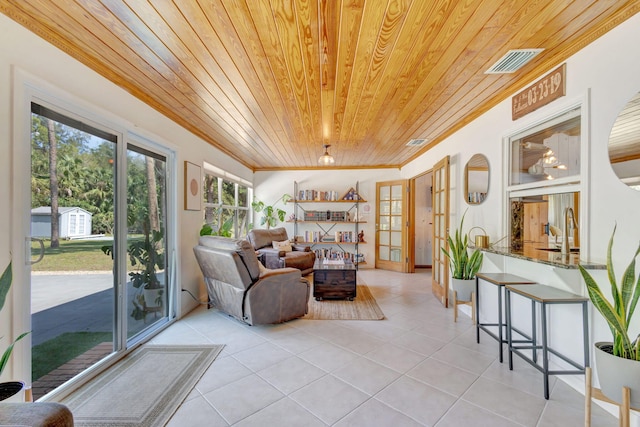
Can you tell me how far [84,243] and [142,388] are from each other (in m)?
1.18

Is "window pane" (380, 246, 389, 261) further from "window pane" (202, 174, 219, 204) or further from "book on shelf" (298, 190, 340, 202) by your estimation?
"window pane" (202, 174, 219, 204)

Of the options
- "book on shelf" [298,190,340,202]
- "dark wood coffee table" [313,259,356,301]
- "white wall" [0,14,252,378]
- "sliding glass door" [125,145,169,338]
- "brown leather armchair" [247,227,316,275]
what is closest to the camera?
"white wall" [0,14,252,378]

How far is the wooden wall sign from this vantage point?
6.27 feet

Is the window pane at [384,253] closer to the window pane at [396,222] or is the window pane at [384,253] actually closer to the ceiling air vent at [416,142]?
the window pane at [396,222]

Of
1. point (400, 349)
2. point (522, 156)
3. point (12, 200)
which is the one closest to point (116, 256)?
point (12, 200)

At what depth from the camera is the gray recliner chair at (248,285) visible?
8.82ft

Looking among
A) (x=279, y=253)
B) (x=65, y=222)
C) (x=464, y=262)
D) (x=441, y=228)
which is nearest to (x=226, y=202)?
(x=279, y=253)

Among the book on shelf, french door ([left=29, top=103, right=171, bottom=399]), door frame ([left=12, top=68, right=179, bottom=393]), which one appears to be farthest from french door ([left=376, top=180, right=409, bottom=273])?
door frame ([left=12, top=68, right=179, bottom=393])

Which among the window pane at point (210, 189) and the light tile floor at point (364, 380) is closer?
the light tile floor at point (364, 380)

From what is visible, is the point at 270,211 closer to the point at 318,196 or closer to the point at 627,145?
the point at 318,196

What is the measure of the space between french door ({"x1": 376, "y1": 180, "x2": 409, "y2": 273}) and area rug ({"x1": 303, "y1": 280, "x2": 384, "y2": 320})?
206 centimetres

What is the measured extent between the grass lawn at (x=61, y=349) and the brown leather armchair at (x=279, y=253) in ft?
8.50

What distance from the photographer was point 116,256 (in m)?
2.24

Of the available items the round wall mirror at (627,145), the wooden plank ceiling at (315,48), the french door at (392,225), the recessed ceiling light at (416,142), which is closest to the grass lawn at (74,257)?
the wooden plank ceiling at (315,48)
